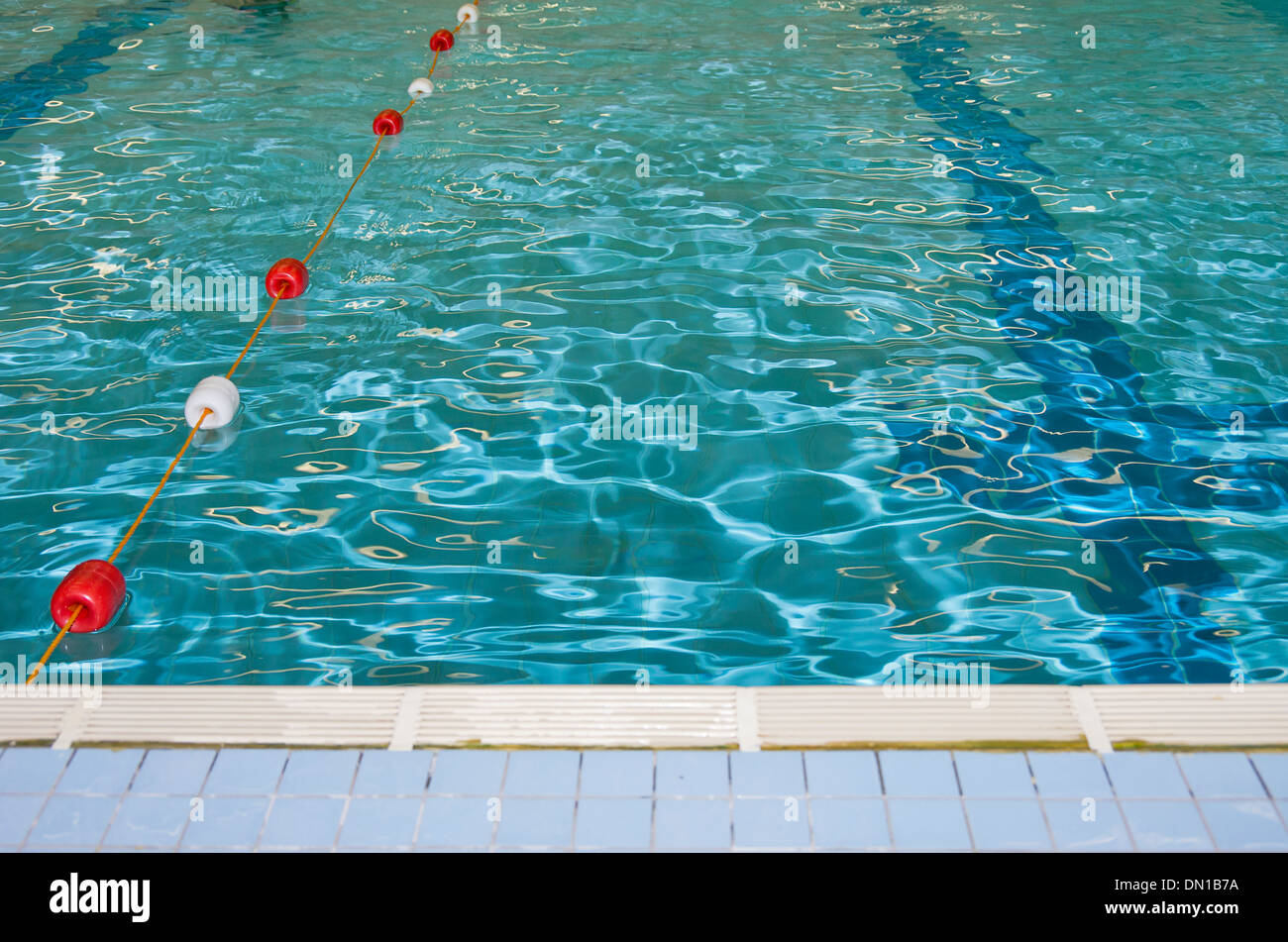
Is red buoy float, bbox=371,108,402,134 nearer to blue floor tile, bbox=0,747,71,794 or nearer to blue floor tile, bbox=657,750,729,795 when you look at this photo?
blue floor tile, bbox=0,747,71,794

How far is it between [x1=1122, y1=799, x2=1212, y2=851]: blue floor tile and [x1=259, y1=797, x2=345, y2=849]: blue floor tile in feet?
5.72

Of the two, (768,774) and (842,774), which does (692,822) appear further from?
(842,774)

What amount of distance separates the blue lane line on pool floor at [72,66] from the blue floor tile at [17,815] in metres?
5.69

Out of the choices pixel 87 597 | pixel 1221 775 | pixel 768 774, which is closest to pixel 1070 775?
pixel 1221 775

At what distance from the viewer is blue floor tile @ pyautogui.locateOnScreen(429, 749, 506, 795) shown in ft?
7.48

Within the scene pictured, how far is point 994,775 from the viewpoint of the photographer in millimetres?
2295

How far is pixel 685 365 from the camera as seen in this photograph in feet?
13.4

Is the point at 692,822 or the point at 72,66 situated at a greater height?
the point at 72,66

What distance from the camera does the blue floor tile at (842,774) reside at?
226cm

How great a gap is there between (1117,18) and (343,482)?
8.14m

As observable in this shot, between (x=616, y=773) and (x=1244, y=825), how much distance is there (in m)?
1.38

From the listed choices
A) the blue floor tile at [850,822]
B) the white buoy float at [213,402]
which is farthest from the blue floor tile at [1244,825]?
the white buoy float at [213,402]
